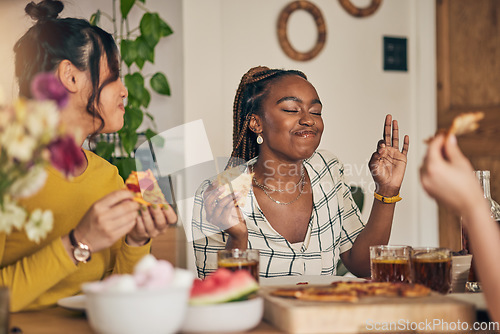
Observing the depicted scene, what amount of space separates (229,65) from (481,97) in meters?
1.41

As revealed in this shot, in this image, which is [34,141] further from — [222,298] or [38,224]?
[222,298]

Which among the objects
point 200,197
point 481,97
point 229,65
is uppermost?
point 229,65

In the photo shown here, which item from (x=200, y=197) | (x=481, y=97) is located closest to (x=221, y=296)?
(x=200, y=197)

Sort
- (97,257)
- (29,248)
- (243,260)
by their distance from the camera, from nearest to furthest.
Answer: (243,260) → (29,248) → (97,257)

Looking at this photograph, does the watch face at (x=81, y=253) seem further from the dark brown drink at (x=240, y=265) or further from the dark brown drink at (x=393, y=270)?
the dark brown drink at (x=393, y=270)

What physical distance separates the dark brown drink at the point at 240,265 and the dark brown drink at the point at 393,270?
0.86 feet

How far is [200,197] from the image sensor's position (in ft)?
5.34

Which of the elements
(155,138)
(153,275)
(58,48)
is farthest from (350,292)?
(155,138)

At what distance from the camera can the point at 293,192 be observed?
180 cm

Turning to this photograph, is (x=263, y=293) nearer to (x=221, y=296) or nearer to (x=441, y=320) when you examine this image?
(x=221, y=296)

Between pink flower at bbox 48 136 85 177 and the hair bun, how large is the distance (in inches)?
30.0

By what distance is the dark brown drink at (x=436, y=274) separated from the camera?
3.42 feet

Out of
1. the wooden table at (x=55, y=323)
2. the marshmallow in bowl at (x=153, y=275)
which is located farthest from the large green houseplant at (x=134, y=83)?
the marshmallow in bowl at (x=153, y=275)

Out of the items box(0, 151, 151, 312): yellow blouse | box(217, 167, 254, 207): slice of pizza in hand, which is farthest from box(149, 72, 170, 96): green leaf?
box(0, 151, 151, 312): yellow blouse
